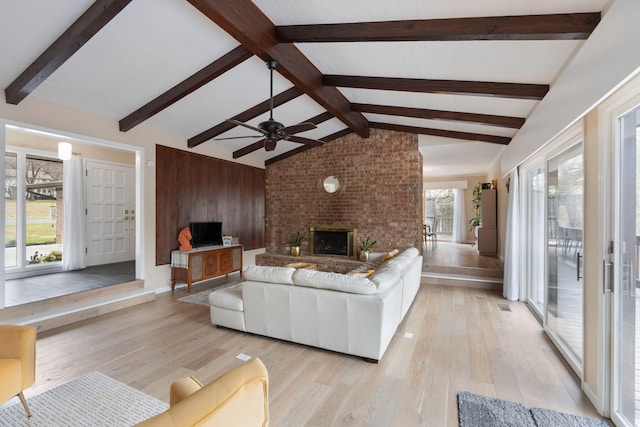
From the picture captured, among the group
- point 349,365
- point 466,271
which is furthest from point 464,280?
point 349,365

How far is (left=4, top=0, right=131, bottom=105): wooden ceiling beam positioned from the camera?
8.09 ft

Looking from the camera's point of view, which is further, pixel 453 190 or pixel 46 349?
pixel 453 190

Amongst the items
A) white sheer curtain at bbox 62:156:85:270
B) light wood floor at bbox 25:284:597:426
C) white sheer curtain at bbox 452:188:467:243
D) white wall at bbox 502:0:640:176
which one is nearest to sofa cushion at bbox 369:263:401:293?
light wood floor at bbox 25:284:597:426

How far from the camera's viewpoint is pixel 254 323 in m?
3.19

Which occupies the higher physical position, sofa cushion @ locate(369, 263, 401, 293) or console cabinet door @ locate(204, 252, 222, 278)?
sofa cushion @ locate(369, 263, 401, 293)

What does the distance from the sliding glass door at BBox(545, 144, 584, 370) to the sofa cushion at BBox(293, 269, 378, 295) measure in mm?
1814

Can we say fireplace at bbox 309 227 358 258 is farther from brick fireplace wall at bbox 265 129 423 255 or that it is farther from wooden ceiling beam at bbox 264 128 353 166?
wooden ceiling beam at bbox 264 128 353 166

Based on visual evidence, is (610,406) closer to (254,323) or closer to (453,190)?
(254,323)

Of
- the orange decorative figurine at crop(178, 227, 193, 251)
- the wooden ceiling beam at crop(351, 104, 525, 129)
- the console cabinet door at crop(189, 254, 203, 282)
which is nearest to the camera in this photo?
the wooden ceiling beam at crop(351, 104, 525, 129)

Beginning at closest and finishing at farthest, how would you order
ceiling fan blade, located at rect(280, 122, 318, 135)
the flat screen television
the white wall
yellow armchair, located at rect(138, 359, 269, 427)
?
yellow armchair, located at rect(138, 359, 269, 427) → the white wall → ceiling fan blade, located at rect(280, 122, 318, 135) → the flat screen television

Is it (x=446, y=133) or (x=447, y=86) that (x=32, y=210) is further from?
(x=446, y=133)

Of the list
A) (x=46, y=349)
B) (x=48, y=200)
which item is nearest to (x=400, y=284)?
(x=46, y=349)

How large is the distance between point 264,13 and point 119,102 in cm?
256

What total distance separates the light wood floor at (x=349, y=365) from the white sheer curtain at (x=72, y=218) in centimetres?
298
